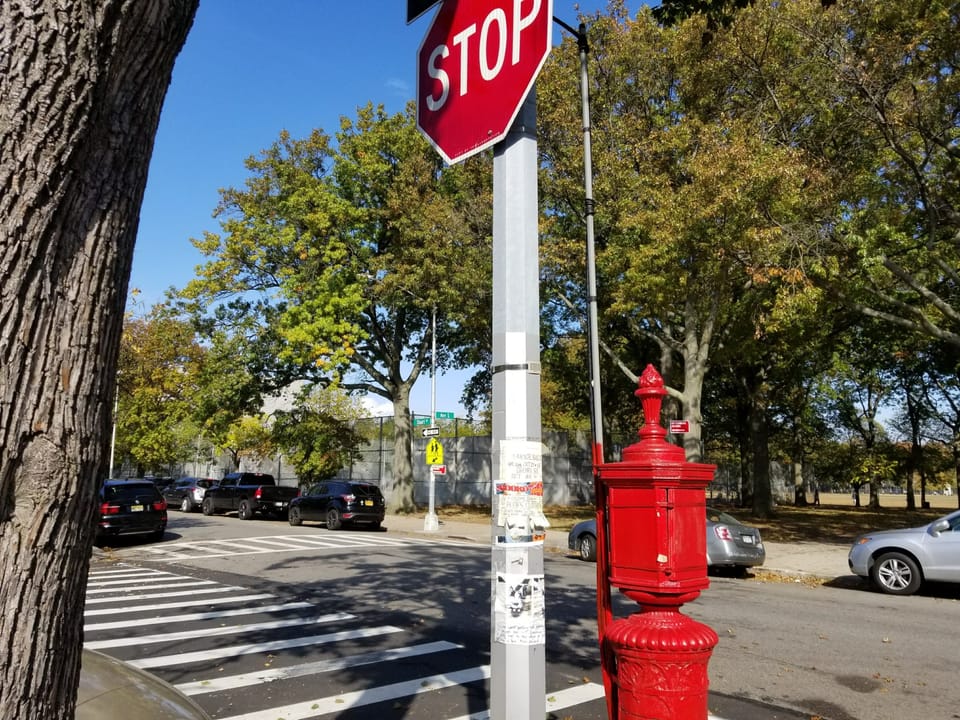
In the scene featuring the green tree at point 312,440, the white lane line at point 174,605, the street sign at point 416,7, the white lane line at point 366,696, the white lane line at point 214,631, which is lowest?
the white lane line at point 174,605

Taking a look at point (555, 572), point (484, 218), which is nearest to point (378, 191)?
point (484, 218)

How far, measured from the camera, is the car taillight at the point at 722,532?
14227mm

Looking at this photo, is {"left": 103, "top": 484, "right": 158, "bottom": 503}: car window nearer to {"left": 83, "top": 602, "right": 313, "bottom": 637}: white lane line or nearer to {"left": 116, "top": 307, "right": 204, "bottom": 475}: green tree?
{"left": 83, "top": 602, "right": 313, "bottom": 637}: white lane line

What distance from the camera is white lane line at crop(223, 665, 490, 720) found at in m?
5.77

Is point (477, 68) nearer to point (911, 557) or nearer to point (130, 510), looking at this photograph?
point (911, 557)

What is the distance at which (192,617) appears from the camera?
31.8ft

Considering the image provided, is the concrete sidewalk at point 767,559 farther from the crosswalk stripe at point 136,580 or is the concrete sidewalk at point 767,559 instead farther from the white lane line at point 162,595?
the crosswalk stripe at point 136,580

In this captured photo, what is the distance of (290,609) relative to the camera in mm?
10297

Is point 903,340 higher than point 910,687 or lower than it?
higher

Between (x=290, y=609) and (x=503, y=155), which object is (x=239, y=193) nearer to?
(x=290, y=609)

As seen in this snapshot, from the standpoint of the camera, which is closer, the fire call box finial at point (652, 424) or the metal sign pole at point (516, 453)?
the metal sign pole at point (516, 453)

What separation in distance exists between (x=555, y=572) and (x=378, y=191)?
21.0 metres

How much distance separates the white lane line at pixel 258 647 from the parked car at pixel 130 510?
44.4 feet

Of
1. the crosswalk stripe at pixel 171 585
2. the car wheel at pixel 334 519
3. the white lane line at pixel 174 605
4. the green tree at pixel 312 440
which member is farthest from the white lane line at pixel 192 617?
the green tree at pixel 312 440
